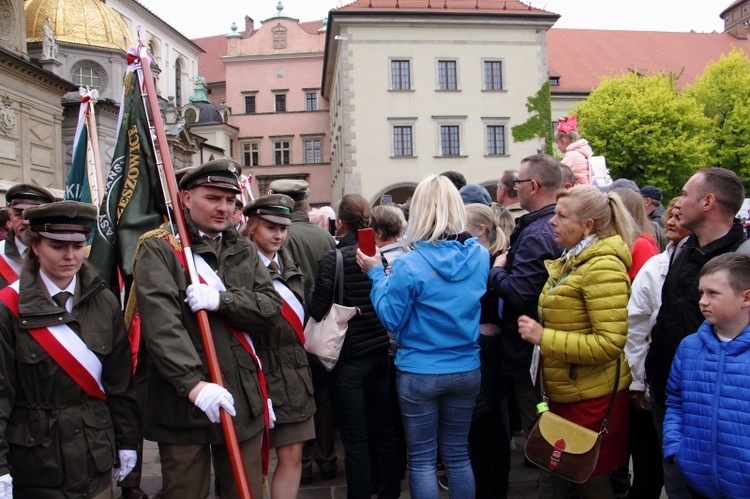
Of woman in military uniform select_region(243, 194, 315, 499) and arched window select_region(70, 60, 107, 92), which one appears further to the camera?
arched window select_region(70, 60, 107, 92)

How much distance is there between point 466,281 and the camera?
388 centimetres

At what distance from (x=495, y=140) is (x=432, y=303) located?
32683mm

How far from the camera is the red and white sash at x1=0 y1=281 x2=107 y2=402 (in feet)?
9.77

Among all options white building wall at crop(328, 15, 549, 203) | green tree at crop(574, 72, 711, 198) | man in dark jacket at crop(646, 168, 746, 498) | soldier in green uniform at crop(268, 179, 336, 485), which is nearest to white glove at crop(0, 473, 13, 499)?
soldier in green uniform at crop(268, 179, 336, 485)

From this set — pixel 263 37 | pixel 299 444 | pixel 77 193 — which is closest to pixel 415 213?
pixel 299 444

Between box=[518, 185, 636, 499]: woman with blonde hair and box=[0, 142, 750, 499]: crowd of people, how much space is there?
0.01 metres

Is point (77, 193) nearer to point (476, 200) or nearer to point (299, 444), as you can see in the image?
point (299, 444)

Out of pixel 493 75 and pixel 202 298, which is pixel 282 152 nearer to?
pixel 493 75

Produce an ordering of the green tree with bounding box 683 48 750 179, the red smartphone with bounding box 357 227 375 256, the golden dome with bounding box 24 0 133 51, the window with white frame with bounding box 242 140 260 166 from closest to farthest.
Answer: the red smartphone with bounding box 357 227 375 256
the green tree with bounding box 683 48 750 179
the golden dome with bounding box 24 0 133 51
the window with white frame with bounding box 242 140 260 166

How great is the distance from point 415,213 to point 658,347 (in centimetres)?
159

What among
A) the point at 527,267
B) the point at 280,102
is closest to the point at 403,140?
the point at 280,102

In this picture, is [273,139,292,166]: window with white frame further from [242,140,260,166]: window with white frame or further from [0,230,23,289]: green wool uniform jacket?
[0,230,23,289]: green wool uniform jacket

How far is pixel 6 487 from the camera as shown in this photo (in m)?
2.76

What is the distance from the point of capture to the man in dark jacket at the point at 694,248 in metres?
3.40
